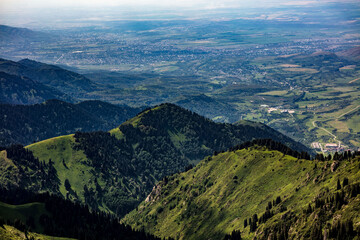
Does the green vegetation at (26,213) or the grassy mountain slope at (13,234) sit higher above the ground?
the grassy mountain slope at (13,234)

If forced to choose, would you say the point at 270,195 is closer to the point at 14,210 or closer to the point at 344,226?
the point at 344,226

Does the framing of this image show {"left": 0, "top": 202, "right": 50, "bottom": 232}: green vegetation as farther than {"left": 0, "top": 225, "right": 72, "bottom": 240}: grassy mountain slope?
Yes

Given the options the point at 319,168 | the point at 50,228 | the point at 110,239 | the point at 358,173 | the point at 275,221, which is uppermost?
the point at 358,173

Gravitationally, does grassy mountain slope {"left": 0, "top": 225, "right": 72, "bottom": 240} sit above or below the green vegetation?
above

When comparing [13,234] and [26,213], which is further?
[26,213]

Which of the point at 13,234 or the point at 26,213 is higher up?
the point at 13,234

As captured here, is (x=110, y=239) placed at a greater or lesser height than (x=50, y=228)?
lesser

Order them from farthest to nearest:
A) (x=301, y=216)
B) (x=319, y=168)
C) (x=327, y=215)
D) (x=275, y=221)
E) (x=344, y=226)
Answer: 1. (x=319, y=168)
2. (x=275, y=221)
3. (x=301, y=216)
4. (x=327, y=215)
5. (x=344, y=226)

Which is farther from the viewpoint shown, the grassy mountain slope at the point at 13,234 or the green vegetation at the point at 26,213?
the green vegetation at the point at 26,213

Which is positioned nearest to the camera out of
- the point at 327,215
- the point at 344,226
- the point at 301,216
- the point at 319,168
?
the point at 344,226

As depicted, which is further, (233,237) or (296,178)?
(296,178)

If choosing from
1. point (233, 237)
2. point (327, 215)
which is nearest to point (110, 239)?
point (233, 237)
